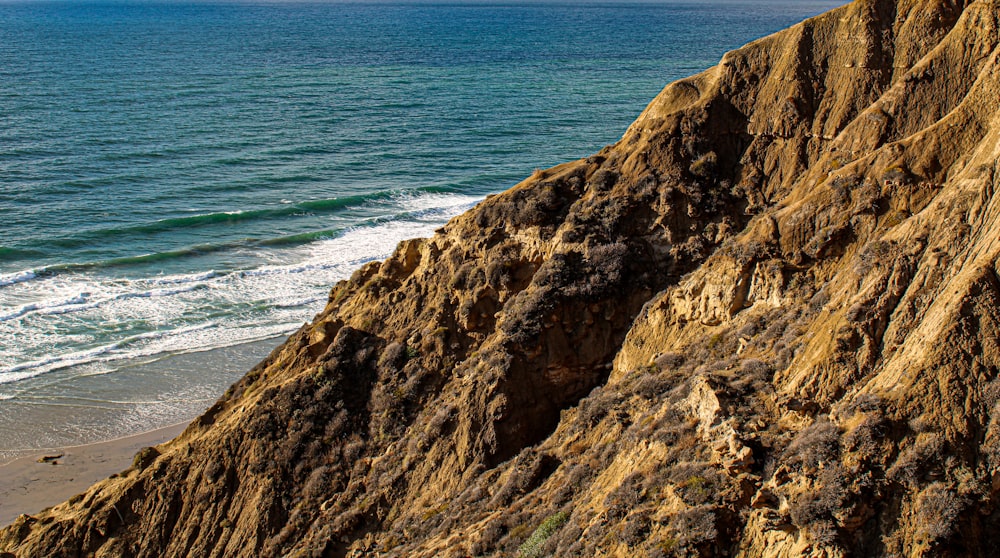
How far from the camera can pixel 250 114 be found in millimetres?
71250

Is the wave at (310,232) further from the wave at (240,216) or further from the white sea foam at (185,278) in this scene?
the white sea foam at (185,278)

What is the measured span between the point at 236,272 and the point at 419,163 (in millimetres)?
21782

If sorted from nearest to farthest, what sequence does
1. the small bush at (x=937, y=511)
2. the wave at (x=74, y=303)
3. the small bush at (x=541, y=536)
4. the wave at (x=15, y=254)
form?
Answer: the small bush at (x=937, y=511)
the small bush at (x=541, y=536)
the wave at (x=74, y=303)
the wave at (x=15, y=254)

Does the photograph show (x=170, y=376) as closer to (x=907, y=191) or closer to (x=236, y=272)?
(x=236, y=272)

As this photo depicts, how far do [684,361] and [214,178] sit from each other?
145 ft

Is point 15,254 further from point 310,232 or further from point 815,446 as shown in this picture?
point 815,446

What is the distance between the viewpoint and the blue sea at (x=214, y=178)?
109 feet

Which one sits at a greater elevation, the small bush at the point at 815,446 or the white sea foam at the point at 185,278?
the white sea foam at the point at 185,278

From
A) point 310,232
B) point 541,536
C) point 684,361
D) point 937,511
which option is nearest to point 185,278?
point 310,232

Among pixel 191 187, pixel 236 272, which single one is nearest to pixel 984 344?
pixel 236 272

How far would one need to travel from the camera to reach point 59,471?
88.4 feet

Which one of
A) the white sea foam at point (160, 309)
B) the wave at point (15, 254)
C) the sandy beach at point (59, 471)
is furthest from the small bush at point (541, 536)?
the wave at point (15, 254)

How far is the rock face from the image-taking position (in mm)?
11898

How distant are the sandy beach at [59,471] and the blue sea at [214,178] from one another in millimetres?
761
